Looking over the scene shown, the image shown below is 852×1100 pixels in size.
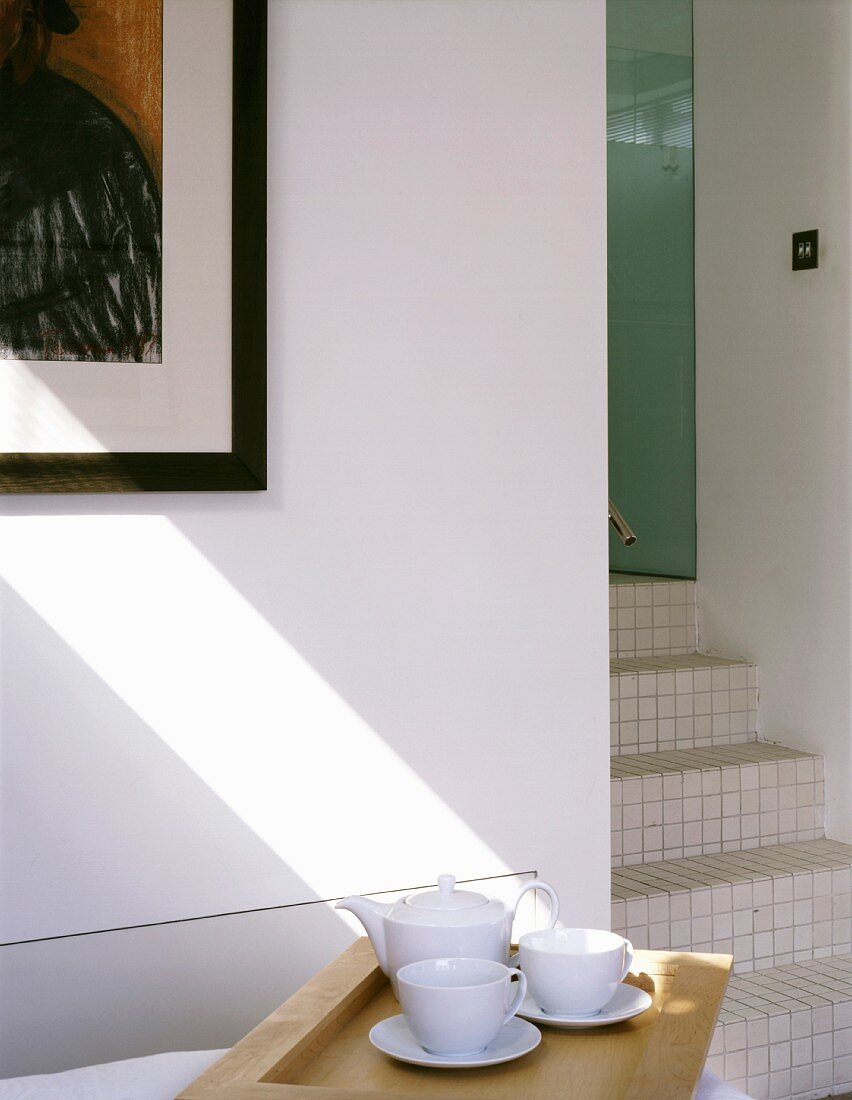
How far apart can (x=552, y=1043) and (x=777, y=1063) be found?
168 cm

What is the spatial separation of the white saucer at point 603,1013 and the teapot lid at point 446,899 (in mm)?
108

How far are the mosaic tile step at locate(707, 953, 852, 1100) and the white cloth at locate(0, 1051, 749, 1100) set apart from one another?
1344mm

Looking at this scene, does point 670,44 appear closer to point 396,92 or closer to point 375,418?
point 396,92

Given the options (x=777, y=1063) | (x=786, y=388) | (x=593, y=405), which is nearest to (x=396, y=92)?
(x=593, y=405)

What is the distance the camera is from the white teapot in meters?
1.23

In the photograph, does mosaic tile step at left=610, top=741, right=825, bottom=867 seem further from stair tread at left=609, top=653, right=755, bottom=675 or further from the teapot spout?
the teapot spout

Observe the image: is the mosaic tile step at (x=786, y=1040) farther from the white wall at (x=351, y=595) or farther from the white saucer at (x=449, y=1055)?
the white saucer at (x=449, y=1055)

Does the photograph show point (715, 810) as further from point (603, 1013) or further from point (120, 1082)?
point (120, 1082)

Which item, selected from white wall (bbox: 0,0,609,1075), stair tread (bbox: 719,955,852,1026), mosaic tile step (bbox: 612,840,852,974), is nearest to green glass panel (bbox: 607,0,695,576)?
mosaic tile step (bbox: 612,840,852,974)

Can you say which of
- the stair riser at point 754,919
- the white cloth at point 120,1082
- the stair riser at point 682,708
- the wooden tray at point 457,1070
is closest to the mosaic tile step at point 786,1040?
the stair riser at point 754,919

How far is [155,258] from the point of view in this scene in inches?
70.1

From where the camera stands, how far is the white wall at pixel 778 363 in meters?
3.25

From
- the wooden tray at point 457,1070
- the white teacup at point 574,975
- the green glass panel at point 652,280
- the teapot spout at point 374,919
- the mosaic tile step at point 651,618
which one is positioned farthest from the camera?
the green glass panel at point 652,280

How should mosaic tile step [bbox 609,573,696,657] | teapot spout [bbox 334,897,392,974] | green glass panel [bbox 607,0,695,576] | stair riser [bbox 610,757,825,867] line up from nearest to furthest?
1. teapot spout [bbox 334,897,392,974]
2. stair riser [bbox 610,757,825,867]
3. mosaic tile step [bbox 609,573,696,657]
4. green glass panel [bbox 607,0,695,576]
